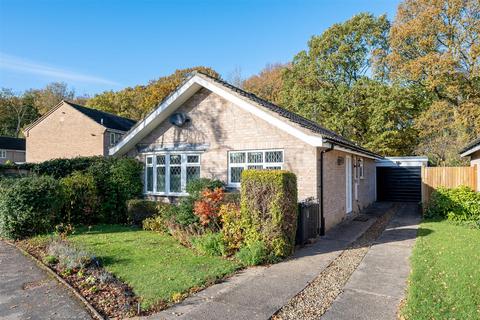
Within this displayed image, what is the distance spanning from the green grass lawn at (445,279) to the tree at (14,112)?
205ft

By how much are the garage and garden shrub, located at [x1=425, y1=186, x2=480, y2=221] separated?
313 inches

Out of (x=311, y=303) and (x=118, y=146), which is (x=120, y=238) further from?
(x=311, y=303)

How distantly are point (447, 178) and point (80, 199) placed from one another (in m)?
15.5

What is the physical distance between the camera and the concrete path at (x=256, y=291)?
15.6 feet

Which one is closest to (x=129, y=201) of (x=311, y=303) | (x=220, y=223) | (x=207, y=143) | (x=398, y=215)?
(x=207, y=143)

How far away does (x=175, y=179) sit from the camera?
13.5 meters

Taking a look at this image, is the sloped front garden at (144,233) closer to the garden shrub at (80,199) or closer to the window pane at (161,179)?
the garden shrub at (80,199)

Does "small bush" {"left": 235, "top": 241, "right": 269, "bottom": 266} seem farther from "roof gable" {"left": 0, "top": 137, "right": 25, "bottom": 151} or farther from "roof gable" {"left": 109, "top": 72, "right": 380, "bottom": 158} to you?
"roof gable" {"left": 0, "top": 137, "right": 25, "bottom": 151}

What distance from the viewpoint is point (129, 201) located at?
1281cm

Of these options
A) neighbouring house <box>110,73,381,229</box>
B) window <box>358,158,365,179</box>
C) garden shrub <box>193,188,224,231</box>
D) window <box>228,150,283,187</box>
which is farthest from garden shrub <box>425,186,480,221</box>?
garden shrub <box>193,188,224,231</box>

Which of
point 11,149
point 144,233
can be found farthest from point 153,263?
point 11,149

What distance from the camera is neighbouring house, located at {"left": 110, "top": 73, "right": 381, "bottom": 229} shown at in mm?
10359

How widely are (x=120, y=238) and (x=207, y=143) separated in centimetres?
472

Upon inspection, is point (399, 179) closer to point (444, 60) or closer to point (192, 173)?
point (444, 60)
